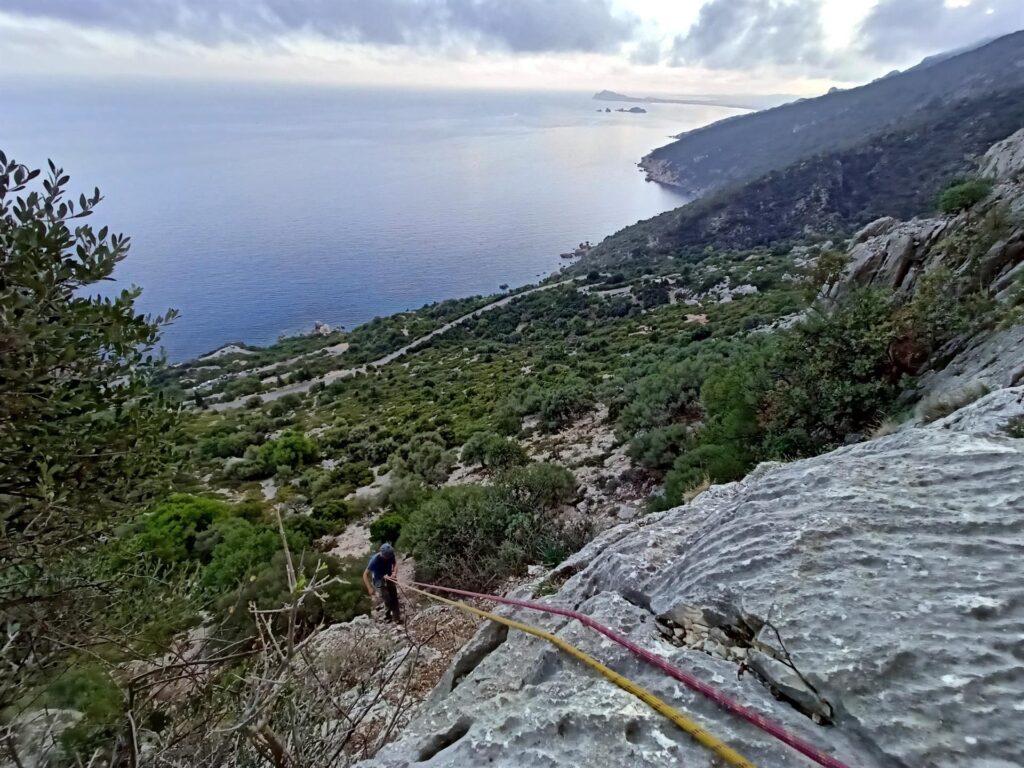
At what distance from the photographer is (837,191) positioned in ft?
307

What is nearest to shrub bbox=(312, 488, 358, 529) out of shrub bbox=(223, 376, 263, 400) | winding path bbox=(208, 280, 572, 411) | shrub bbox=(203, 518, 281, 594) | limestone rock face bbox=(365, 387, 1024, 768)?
shrub bbox=(203, 518, 281, 594)

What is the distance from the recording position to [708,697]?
2.74 m

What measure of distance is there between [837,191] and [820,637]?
10965 centimetres

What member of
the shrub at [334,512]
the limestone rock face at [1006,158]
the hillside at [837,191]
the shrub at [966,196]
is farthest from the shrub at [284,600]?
the hillside at [837,191]

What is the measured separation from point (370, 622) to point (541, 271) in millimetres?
103231

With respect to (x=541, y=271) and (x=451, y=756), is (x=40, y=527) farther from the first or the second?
(x=541, y=271)

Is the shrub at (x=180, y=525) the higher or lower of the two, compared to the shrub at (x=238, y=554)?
lower

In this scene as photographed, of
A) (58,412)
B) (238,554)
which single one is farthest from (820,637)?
(238,554)

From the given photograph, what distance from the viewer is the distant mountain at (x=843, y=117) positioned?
451ft

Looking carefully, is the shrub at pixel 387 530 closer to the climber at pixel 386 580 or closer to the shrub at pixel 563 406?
the climber at pixel 386 580

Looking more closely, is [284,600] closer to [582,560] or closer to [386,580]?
[386,580]

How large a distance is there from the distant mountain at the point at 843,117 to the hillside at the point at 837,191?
29.7 metres

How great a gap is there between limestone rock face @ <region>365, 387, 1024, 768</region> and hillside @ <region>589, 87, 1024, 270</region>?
8448 centimetres

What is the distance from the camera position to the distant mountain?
451ft
